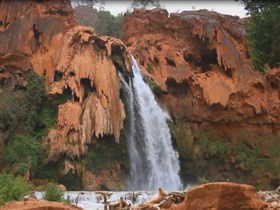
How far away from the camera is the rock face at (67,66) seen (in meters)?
23.0

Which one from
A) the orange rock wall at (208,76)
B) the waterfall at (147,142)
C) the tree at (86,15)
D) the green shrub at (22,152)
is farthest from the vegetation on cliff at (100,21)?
the green shrub at (22,152)

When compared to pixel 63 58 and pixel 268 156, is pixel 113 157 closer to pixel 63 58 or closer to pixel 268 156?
pixel 63 58

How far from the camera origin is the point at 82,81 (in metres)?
24.6

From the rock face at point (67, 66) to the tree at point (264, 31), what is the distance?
7.45 metres

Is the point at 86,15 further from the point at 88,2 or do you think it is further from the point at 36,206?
the point at 36,206

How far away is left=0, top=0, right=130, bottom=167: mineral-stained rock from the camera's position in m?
23.0

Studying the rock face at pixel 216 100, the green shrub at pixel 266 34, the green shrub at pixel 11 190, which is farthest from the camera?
the rock face at pixel 216 100

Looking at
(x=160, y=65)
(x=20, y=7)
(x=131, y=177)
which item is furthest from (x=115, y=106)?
(x=20, y=7)

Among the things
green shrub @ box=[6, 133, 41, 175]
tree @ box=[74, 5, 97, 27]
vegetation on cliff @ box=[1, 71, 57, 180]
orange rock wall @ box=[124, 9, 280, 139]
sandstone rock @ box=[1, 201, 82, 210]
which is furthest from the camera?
tree @ box=[74, 5, 97, 27]

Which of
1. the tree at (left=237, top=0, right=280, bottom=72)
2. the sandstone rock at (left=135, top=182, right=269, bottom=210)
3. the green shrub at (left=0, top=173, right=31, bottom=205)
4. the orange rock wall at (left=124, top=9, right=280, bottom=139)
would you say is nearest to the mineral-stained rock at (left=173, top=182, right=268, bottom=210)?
the sandstone rock at (left=135, top=182, right=269, bottom=210)

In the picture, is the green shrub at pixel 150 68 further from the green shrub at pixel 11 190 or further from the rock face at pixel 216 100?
the green shrub at pixel 11 190

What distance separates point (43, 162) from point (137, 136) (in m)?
5.52

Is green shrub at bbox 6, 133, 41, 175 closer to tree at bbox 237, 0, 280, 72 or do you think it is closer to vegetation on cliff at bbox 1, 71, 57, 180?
vegetation on cliff at bbox 1, 71, 57, 180

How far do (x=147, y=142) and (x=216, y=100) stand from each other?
535 cm
